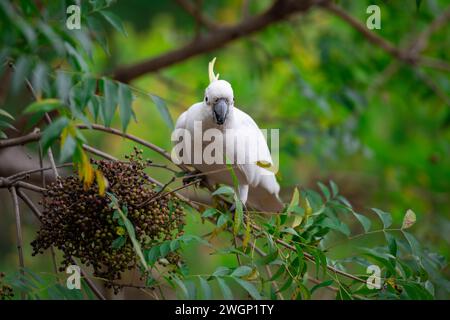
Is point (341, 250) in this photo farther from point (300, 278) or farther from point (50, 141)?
point (50, 141)

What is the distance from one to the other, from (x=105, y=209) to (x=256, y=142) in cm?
100

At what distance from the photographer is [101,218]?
6.22 feet

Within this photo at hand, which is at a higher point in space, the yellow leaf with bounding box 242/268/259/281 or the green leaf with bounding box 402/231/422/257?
the green leaf with bounding box 402/231/422/257

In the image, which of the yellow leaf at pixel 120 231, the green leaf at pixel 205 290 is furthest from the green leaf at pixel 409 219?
the yellow leaf at pixel 120 231

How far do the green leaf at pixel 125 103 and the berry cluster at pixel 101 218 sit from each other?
→ 7.5 inches

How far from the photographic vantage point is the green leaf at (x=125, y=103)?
1.86 metres

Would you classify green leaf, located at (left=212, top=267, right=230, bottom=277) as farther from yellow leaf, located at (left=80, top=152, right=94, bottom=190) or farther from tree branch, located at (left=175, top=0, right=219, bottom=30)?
tree branch, located at (left=175, top=0, right=219, bottom=30)

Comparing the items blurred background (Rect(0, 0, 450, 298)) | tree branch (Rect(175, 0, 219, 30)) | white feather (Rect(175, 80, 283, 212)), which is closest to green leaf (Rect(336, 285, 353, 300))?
white feather (Rect(175, 80, 283, 212))

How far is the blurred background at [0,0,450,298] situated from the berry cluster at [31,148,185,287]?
79.3 inches

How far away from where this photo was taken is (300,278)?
2.04 m

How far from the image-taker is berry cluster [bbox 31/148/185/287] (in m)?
1.86

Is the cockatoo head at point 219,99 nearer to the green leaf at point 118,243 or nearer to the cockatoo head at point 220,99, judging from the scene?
the cockatoo head at point 220,99

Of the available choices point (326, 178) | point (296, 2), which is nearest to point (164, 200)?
point (296, 2)

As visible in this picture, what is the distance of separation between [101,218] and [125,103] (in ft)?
1.25
